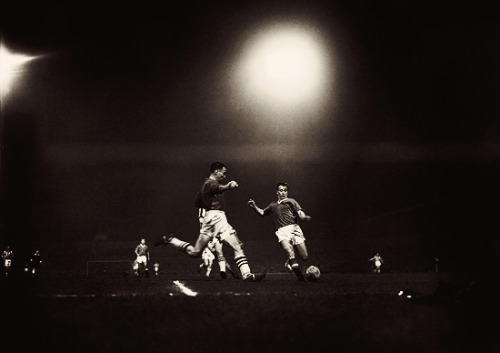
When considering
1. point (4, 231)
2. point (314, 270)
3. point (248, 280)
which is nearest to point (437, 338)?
point (248, 280)

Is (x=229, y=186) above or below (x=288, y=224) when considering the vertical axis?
above

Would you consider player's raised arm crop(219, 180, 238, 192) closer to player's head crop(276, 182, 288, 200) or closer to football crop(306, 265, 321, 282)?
player's head crop(276, 182, 288, 200)

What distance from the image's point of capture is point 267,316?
21.8 ft

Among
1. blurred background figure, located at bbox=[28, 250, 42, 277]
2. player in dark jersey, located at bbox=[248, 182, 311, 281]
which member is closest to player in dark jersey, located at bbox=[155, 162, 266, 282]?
player in dark jersey, located at bbox=[248, 182, 311, 281]

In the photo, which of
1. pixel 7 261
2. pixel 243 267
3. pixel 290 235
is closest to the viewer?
pixel 243 267

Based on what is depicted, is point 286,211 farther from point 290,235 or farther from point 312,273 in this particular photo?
point 312,273

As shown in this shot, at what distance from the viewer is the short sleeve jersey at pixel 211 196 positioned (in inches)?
444

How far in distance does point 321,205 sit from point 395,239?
3.29 metres

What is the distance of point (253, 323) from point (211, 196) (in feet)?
17.2

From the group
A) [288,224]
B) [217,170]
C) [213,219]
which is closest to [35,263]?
[288,224]

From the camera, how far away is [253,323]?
634 cm

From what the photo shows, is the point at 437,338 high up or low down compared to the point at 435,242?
down

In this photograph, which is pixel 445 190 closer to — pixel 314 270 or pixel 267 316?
pixel 314 270

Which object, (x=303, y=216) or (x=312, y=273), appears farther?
(x=303, y=216)
